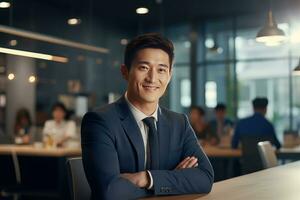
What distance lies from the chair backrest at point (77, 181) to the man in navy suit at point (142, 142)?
4.7 inches

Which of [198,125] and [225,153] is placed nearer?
[225,153]

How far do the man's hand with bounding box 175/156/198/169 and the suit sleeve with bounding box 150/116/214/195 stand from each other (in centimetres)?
3

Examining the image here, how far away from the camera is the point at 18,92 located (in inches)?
402

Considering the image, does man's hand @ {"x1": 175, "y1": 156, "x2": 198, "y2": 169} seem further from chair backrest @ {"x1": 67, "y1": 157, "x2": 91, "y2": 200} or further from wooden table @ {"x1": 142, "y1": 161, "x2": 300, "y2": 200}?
chair backrest @ {"x1": 67, "y1": 157, "x2": 91, "y2": 200}

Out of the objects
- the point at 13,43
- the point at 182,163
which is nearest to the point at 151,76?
the point at 182,163

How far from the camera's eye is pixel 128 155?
7.12 feet

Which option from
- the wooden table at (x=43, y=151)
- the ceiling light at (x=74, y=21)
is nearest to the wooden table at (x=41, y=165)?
the wooden table at (x=43, y=151)

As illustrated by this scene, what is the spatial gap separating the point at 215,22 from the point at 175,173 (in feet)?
34.3

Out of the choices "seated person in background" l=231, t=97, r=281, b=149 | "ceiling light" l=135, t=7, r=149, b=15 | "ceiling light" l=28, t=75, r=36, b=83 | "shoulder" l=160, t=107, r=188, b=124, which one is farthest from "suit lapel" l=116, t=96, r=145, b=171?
"ceiling light" l=135, t=7, r=149, b=15

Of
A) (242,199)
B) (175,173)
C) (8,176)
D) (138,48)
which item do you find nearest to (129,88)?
(138,48)

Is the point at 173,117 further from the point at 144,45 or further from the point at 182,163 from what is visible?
the point at 144,45

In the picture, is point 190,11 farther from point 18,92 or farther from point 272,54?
point 18,92

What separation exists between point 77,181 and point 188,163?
1.63ft

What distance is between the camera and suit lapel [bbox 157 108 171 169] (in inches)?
89.5
